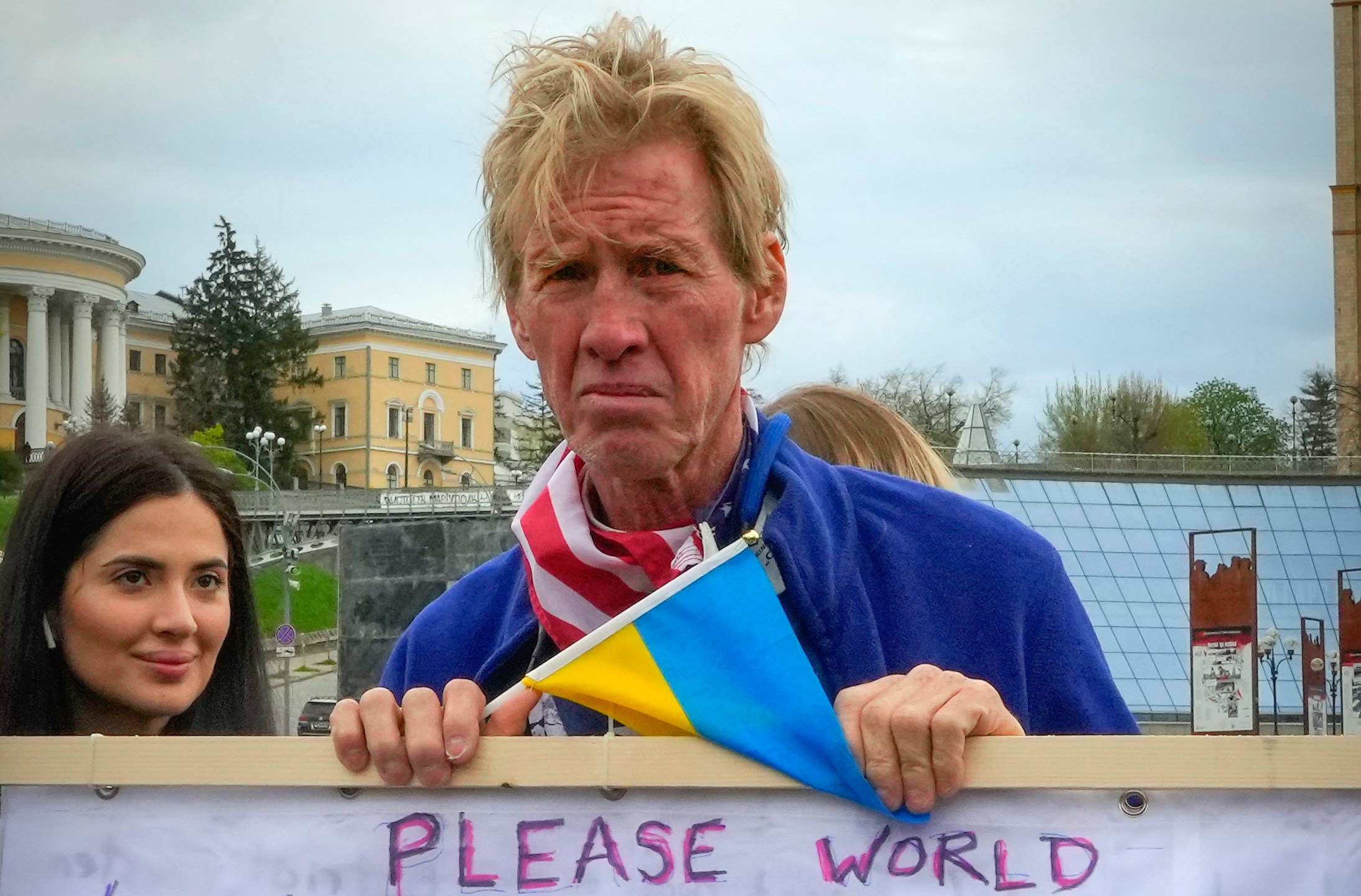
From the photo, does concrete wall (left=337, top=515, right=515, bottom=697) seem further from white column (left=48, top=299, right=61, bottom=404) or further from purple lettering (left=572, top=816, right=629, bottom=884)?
white column (left=48, top=299, right=61, bottom=404)

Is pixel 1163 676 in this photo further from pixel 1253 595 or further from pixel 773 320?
pixel 773 320

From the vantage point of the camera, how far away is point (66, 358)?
49.8m

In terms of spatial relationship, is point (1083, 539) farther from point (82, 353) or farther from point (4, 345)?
point (4, 345)

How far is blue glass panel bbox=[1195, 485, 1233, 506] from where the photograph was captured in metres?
49.7

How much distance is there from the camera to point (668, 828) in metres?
1.71

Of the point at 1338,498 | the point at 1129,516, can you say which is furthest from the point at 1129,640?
the point at 1338,498

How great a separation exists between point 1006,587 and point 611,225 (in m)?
0.65

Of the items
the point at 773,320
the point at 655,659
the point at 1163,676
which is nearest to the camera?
the point at 655,659

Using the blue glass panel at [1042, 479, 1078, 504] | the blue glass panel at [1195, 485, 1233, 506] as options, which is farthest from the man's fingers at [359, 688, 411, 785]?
the blue glass panel at [1195, 485, 1233, 506]

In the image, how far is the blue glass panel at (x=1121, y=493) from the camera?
47.1m

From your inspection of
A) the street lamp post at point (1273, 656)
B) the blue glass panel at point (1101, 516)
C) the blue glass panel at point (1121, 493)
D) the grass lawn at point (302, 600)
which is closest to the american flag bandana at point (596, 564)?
the street lamp post at point (1273, 656)

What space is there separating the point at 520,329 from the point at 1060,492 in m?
45.6

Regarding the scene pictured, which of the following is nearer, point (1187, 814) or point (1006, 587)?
point (1187, 814)

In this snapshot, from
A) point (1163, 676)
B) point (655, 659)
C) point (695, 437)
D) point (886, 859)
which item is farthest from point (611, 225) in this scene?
point (1163, 676)
